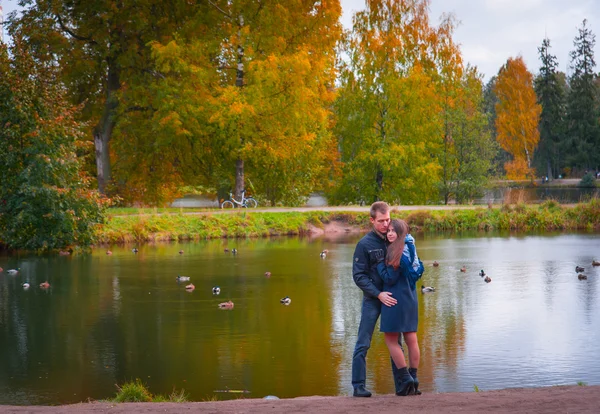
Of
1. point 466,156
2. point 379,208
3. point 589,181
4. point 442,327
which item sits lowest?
point 442,327

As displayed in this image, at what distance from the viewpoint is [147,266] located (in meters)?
23.7

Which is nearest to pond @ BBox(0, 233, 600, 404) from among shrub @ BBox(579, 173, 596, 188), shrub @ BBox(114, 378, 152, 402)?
shrub @ BBox(114, 378, 152, 402)

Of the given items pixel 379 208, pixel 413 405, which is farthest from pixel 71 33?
pixel 413 405

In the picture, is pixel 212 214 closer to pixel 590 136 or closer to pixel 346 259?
pixel 346 259

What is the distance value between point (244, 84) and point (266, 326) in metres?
24.4

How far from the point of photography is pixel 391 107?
1756 inches

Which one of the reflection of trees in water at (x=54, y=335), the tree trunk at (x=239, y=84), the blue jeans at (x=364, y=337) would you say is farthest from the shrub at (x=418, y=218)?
the blue jeans at (x=364, y=337)

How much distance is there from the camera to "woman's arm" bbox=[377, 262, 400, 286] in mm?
7676

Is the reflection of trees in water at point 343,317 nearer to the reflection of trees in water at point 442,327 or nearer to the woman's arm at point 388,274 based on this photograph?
the reflection of trees in water at point 442,327

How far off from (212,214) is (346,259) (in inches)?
418

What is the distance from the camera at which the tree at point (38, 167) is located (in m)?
25.5

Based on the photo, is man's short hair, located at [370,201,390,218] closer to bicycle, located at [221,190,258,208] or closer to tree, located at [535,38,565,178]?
bicycle, located at [221,190,258,208]

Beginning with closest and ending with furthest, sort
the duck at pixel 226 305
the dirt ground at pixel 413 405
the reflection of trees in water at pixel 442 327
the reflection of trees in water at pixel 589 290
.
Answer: the dirt ground at pixel 413 405 < the reflection of trees in water at pixel 442 327 < the reflection of trees in water at pixel 589 290 < the duck at pixel 226 305

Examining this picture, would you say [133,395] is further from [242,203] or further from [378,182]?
[378,182]
